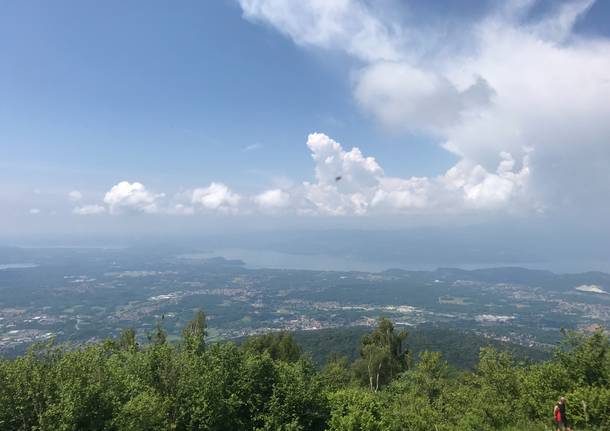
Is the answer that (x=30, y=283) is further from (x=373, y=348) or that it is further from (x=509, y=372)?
(x=509, y=372)

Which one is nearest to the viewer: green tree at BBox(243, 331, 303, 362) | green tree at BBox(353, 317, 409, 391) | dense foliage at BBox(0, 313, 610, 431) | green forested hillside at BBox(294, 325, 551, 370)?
dense foliage at BBox(0, 313, 610, 431)

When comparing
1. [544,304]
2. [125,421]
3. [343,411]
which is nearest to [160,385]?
[125,421]

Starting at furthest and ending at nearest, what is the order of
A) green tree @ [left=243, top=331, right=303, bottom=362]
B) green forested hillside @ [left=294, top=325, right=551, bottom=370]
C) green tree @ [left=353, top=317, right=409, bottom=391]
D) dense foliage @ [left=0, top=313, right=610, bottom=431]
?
green forested hillside @ [left=294, top=325, right=551, bottom=370], green tree @ [left=353, top=317, right=409, bottom=391], green tree @ [left=243, top=331, right=303, bottom=362], dense foliage @ [left=0, top=313, right=610, bottom=431]

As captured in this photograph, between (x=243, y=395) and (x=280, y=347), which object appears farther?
(x=280, y=347)

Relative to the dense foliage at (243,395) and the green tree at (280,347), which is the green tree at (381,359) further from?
the dense foliage at (243,395)

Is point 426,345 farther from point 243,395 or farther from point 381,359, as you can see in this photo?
point 243,395

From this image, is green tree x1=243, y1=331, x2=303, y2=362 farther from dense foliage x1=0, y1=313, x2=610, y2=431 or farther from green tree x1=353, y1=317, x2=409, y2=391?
dense foliage x1=0, y1=313, x2=610, y2=431

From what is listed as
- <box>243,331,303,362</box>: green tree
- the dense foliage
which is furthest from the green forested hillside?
the dense foliage

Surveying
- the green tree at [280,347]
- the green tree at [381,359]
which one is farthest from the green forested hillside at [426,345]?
the green tree at [280,347]

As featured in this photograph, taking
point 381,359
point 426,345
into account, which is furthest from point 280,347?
point 426,345
